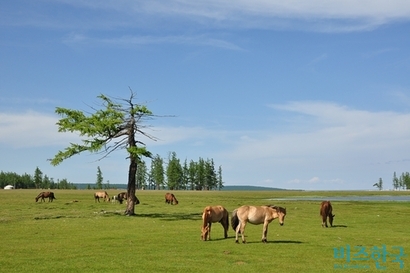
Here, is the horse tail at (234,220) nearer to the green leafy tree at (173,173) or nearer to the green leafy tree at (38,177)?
the green leafy tree at (173,173)

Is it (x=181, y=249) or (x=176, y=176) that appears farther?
(x=176, y=176)

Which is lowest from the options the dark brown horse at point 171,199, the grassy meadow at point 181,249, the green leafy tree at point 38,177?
the grassy meadow at point 181,249

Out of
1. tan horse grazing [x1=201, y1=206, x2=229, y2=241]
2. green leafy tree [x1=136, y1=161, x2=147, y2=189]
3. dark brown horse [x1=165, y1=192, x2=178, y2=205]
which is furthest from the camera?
green leafy tree [x1=136, y1=161, x2=147, y2=189]

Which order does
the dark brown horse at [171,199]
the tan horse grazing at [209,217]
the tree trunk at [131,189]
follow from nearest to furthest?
1. the tan horse grazing at [209,217]
2. the tree trunk at [131,189]
3. the dark brown horse at [171,199]

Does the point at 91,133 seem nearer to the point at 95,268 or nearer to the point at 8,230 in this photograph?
the point at 8,230

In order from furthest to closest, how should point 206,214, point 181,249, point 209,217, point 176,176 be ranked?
point 176,176, point 209,217, point 206,214, point 181,249

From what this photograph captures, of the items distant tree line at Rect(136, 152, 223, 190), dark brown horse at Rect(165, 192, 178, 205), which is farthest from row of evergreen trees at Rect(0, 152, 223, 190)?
dark brown horse at Rect(165, 192, 178, 205)

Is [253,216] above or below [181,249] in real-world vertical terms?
above

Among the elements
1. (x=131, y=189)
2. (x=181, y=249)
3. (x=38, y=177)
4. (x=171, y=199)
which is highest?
(x=38, y=177)

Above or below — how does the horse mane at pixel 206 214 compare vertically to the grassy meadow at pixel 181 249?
above

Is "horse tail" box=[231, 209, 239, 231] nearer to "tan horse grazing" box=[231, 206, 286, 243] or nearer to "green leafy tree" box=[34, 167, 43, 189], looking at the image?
"tan horse grazing" box=[231, 206, 286, 243]

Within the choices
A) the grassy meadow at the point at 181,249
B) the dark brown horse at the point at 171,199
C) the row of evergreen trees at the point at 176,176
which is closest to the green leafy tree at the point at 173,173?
the row of evergreen trees at the point at 176,176

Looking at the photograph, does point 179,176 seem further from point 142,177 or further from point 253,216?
point 253,216

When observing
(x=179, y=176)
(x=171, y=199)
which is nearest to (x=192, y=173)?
(x=179, y=176)
